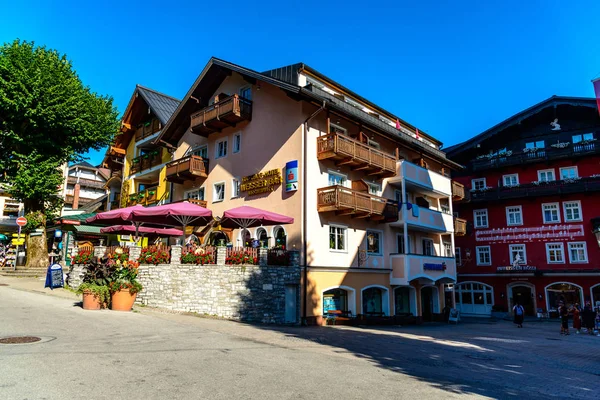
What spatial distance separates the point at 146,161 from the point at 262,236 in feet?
51.1

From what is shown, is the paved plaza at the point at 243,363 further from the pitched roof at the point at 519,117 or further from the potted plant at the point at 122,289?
the pitched roof at the point at 519,117

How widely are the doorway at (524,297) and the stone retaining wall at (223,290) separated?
25518 mm

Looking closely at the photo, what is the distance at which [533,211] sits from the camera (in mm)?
36594

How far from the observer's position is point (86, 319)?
13602 millimetres

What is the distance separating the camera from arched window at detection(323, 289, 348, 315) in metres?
21.5

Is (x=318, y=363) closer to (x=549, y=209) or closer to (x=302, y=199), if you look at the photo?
(x=302, y=199)

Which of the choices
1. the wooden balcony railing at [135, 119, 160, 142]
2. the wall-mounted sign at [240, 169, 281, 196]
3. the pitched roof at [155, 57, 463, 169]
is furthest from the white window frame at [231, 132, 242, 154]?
the wooden balcony railing at [135, 119, 160, 142]

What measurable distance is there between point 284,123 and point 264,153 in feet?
6.69

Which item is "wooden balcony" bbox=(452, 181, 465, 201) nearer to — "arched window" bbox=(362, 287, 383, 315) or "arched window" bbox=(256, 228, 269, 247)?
"arched window" bbox=(362, 287, 383, 315)

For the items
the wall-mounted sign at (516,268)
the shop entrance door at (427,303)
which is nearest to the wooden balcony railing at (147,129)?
the shop entrance door at (427,303)

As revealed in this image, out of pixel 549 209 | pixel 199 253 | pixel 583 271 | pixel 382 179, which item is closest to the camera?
pixel 199 253

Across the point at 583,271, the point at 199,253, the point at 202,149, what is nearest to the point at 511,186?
the point at 583,271

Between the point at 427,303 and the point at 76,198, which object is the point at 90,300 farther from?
the point at 76,198

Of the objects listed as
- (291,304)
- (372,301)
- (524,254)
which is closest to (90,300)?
(291,304)
